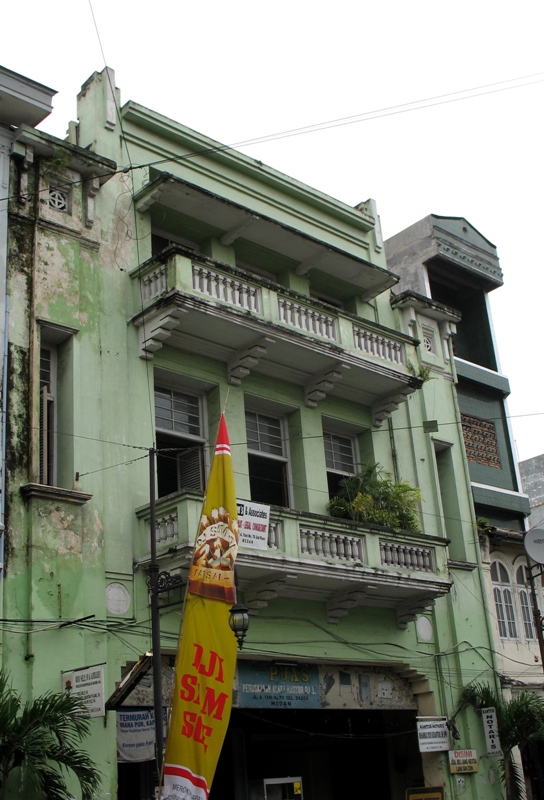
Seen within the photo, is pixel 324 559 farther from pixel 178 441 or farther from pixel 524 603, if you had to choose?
pixel 524 603

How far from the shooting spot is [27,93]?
1512 cm

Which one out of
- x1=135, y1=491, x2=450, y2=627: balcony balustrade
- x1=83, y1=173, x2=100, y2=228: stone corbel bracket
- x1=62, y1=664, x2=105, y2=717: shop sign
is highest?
x1=83, y1=173, x2=100, y2=228: stone corbel bracket

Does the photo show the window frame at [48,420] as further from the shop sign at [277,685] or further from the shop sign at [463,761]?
the shop sign at [463,761]

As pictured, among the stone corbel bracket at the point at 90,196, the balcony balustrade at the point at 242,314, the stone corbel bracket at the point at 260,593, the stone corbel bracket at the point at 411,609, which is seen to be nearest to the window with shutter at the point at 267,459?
the balcony balustrade at the point at 242,314

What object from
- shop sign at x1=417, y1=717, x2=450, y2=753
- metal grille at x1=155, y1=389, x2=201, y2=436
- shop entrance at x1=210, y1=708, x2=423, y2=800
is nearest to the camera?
metal grille at x1=155, y1=389, x2=201, y2=436

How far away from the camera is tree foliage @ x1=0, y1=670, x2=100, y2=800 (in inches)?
435

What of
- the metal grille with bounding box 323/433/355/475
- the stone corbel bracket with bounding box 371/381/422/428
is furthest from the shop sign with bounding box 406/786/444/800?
the stone corbel bracket with bounding box 371/381/422/428

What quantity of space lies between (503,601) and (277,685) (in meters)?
7.05

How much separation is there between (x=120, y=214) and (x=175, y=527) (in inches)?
232

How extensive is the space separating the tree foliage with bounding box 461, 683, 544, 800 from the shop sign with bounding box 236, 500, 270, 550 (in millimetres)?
6225

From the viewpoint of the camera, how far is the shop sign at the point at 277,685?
15312 mm

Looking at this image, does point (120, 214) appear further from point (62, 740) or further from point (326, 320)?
point (62, 740)

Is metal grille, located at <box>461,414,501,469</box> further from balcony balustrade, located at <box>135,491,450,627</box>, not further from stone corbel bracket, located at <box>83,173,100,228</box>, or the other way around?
stone corbel bracket, located at <box>83,173,100,228</box>

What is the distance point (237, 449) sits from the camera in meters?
16.8
